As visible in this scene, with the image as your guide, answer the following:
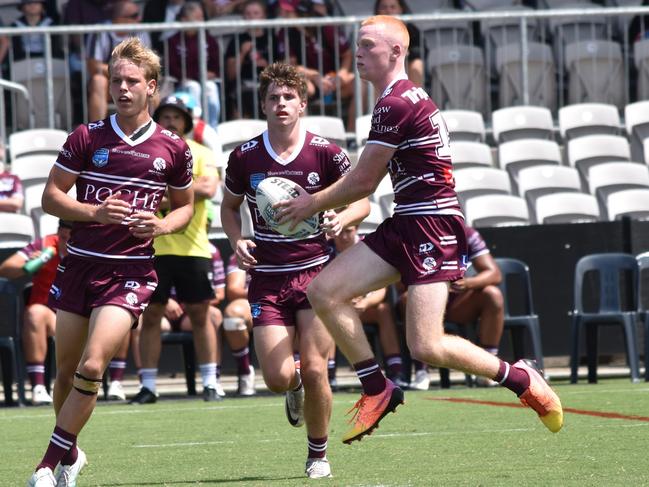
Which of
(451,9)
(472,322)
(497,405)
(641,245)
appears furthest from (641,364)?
(451,9)

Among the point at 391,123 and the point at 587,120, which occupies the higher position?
the point at 391,123

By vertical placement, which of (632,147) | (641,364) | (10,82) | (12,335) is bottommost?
(641,364)

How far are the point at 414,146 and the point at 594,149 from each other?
29.7ft

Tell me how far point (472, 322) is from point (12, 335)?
4.07 meters

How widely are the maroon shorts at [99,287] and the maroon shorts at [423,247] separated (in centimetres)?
112

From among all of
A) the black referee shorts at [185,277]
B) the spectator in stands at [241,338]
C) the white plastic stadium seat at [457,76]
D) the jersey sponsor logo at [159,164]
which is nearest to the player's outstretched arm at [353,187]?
the jersey sponsor logo at [159,164]

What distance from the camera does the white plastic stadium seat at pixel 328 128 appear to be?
Answer: 14.7m

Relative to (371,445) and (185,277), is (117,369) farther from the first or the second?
(371,445)

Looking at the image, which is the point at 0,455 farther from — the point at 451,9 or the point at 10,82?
the point at 451,9

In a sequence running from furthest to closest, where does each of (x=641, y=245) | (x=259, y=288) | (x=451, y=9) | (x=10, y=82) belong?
(x=451, y=9) < (x=10, y=82) < (x=641, y=245) < (x=259, y=288)

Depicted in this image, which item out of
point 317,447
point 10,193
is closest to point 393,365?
point 10,193

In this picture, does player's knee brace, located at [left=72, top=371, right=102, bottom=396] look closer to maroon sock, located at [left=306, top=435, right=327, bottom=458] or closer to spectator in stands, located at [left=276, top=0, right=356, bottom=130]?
maroon sock, located at [left=306, top=435, right=327, bottom=458]

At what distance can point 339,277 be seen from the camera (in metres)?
6.52

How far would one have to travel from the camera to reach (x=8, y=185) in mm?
13422
